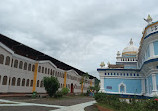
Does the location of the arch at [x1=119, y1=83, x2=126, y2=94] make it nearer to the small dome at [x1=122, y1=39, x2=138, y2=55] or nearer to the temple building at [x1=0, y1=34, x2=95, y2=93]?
the small dome at [x1=122, y1=39, x2=138, y2=55]

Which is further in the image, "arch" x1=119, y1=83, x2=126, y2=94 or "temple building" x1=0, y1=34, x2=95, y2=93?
"arch" x1=119, y1=83, x2=126, y2=94

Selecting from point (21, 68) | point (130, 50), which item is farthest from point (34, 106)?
point (130, 50)

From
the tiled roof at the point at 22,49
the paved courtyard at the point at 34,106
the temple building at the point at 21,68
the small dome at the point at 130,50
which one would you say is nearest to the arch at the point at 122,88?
the paved courtyard at the point at 34,106

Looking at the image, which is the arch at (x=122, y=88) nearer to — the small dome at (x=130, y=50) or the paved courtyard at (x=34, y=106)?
the paved courtyard at (x=34, y=106)

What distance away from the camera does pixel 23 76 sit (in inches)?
1025

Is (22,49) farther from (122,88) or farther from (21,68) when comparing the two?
(122,88)

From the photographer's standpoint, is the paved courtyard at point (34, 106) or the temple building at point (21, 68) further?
the temple building at point (21, 68)

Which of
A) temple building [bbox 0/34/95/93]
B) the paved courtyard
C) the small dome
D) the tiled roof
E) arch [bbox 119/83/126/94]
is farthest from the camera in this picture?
the small dome

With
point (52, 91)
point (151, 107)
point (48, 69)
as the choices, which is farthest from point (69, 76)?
point (151, 107)

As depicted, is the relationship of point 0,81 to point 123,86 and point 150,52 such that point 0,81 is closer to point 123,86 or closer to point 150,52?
point 123,86

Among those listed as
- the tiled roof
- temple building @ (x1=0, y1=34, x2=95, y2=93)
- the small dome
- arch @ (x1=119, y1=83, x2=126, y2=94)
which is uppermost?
the small dome

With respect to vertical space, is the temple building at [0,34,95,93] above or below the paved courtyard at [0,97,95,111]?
above

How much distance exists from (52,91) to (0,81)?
886cm

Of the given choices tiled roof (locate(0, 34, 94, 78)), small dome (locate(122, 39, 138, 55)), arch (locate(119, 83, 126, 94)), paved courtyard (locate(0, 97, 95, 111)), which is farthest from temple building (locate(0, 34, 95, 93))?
small dome (locate(122, 39, 138, 55))
